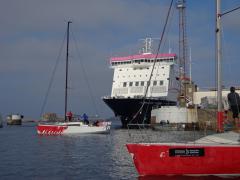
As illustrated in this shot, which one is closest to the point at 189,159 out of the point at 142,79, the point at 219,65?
the point at 219,65

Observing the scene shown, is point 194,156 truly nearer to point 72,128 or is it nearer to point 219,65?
point 219,65

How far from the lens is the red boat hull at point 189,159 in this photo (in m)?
11.8

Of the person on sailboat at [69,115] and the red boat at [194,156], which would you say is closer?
the red boat at [194,156]

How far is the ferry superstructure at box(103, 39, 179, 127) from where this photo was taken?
189ft

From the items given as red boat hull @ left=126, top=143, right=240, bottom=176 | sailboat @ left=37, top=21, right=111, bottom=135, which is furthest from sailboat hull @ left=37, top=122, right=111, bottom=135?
red boat hull @ left=126, top=143, right=240, bottom=176

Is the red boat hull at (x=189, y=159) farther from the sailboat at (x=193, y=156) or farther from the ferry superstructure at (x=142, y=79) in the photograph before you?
the ferry superstructure at (x=142, y=79)

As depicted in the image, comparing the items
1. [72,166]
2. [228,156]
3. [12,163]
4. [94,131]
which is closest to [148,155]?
[228,156]

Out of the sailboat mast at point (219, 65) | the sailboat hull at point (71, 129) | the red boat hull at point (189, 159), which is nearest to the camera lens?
the red boat hull at point (189, 159)

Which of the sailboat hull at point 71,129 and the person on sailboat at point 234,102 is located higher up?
the person on sailboat at point 234,102

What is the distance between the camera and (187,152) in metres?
11.9

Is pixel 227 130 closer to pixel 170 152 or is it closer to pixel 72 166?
pixel 170 152

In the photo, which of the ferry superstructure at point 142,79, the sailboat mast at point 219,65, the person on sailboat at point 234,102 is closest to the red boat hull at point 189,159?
the sailboat mast at point 219,65

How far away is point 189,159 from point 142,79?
4814 cm

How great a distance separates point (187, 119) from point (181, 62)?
16680mm
